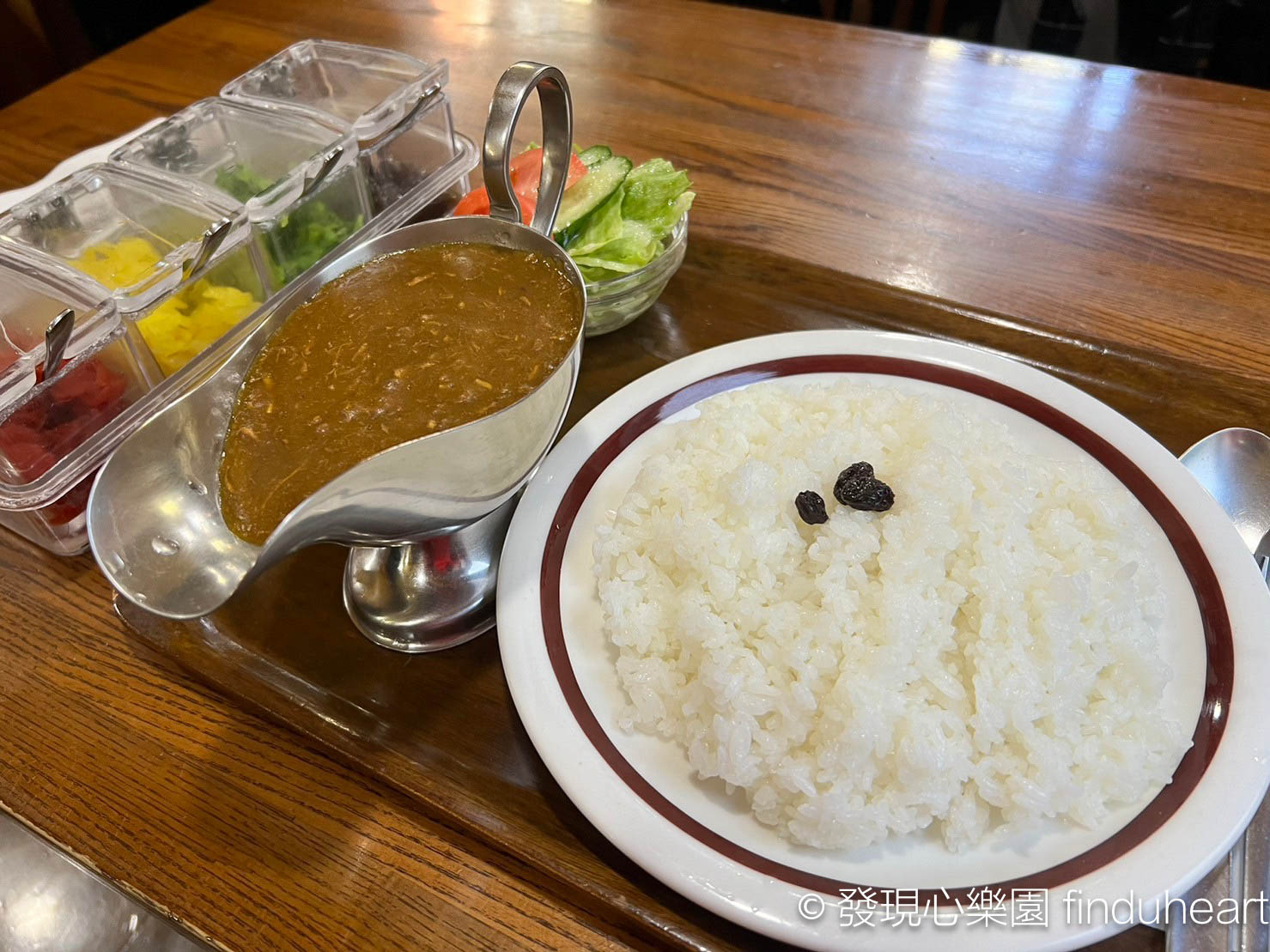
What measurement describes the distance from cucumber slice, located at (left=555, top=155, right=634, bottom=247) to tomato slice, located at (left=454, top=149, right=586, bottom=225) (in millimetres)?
28

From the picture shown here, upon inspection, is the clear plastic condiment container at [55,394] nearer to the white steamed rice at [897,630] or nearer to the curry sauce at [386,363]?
the curry sauce at [386,363]

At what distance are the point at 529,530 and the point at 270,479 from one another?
1.51 feet

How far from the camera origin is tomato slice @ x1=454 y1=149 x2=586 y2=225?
84.4 inches

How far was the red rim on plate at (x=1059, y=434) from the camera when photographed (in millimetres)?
1191

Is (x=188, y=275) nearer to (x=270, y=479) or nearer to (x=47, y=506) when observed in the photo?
(x=47, y=506)

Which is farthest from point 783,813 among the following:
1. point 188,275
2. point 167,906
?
point 188,275

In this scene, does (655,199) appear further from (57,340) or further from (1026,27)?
(1026,27)

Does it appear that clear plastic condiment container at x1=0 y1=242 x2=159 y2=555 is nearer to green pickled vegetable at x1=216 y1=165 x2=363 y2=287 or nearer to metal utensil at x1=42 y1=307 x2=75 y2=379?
metal utensil at x1=42 y1=307 x2=75 y2=379

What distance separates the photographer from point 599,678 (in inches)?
57.2

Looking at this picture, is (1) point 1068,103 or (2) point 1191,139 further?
(1) point 1068,103

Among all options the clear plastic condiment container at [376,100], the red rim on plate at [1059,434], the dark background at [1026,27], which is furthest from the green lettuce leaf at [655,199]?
the dark background at [1026,27]

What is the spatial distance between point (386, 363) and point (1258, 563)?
1.62 meters

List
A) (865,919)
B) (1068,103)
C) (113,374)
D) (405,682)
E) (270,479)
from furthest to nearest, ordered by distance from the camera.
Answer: (1068,103), (113,374), (405,682), (270,479), (865,919)

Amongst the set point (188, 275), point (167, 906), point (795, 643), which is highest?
point (188, 275)
